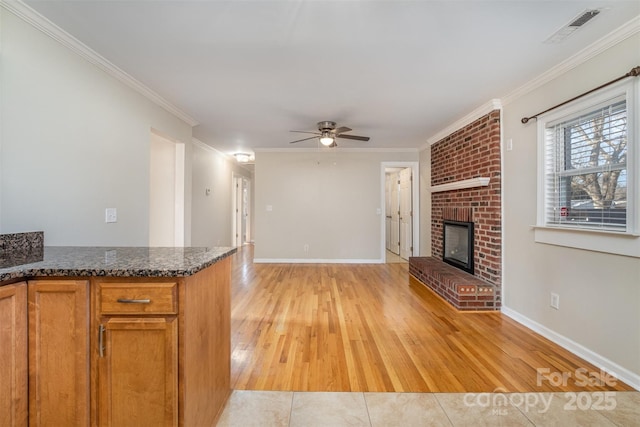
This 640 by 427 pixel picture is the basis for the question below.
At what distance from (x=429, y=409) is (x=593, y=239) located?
5.77 ft

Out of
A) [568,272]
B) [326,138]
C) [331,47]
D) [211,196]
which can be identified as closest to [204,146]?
[211,196]

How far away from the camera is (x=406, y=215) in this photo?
5996 mm

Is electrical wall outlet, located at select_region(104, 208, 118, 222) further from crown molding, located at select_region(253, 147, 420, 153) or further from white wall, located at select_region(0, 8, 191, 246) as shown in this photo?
crown molding, located at select_region(253, 147, 420, 153)

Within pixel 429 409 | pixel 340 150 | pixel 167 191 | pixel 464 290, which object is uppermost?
pixel 340 150

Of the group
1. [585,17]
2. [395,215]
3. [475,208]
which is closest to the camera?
[585,17]

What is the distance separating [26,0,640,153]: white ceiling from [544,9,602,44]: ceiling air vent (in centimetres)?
4

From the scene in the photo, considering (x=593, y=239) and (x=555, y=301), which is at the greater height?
(x=593, y=239)

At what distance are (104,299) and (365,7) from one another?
2.06 meters

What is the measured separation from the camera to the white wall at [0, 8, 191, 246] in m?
1.63

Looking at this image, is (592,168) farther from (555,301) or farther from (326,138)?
(326,138)

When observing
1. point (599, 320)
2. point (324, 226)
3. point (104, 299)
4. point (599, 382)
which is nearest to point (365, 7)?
point (104, 299)

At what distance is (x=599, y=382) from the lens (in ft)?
5.97

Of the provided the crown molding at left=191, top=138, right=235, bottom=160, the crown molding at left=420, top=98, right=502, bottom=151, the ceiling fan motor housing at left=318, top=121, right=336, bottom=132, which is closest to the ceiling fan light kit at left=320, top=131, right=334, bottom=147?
the ceiling fan motor housing at left=318, top=121, right=336, bottom=132

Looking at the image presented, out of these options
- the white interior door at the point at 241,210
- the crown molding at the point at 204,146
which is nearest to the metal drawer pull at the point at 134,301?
the crown molding at the point at 204,146
